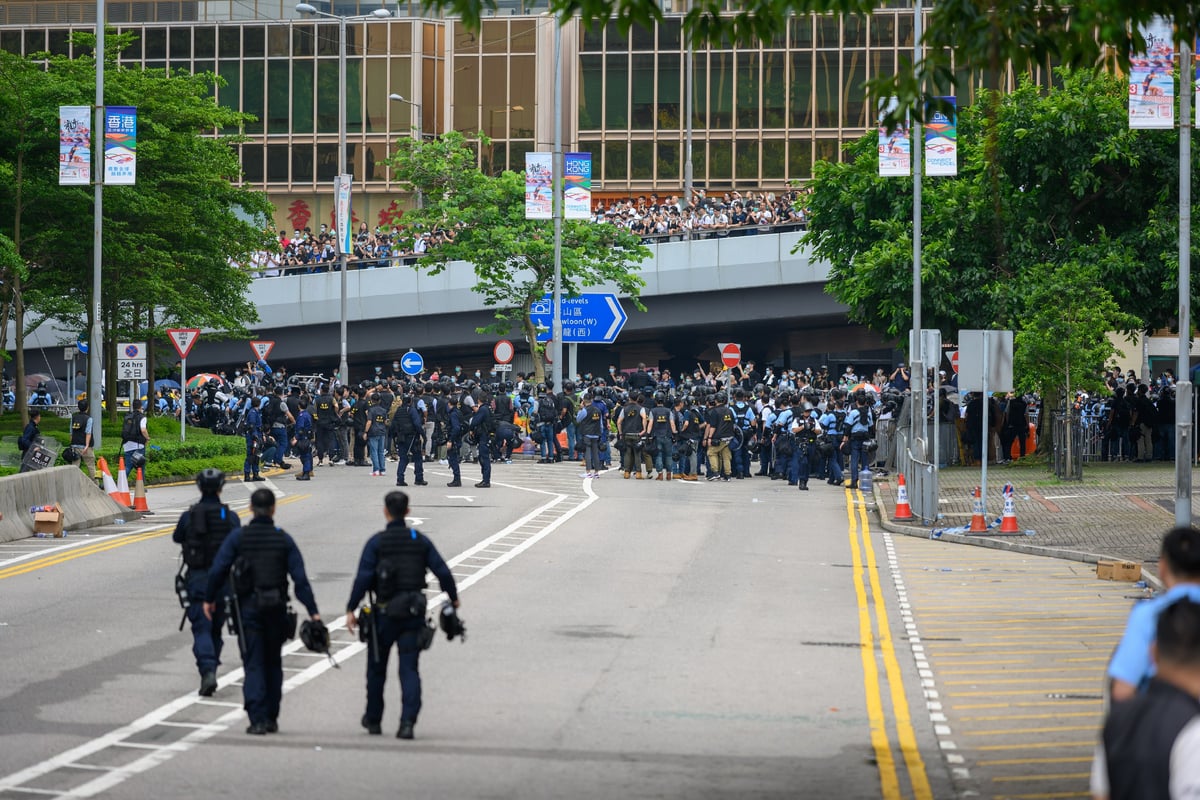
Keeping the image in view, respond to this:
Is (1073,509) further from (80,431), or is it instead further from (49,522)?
(80,431)

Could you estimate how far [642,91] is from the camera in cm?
7425

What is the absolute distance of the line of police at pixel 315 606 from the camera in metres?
10.9

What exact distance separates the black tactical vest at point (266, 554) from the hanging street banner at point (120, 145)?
2423 cm

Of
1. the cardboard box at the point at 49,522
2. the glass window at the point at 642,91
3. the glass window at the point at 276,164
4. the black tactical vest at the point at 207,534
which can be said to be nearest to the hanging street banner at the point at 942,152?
the cardboard box at the point at 49,522

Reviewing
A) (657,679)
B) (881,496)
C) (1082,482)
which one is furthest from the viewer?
(1082,482)

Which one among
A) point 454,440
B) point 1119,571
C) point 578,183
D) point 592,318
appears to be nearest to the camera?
point 1119,571

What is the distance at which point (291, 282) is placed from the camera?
60.3 metres

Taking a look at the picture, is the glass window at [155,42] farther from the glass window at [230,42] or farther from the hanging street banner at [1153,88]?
the hanging street banner at [1153,88]

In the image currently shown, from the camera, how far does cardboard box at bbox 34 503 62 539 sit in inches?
929

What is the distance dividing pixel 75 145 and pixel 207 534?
2306 cm

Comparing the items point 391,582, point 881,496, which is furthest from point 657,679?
point 881,496

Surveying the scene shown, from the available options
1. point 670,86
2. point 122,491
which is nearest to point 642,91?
point 670,86

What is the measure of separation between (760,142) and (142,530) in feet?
171

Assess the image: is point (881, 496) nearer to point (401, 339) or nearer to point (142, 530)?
point (142, 530)
